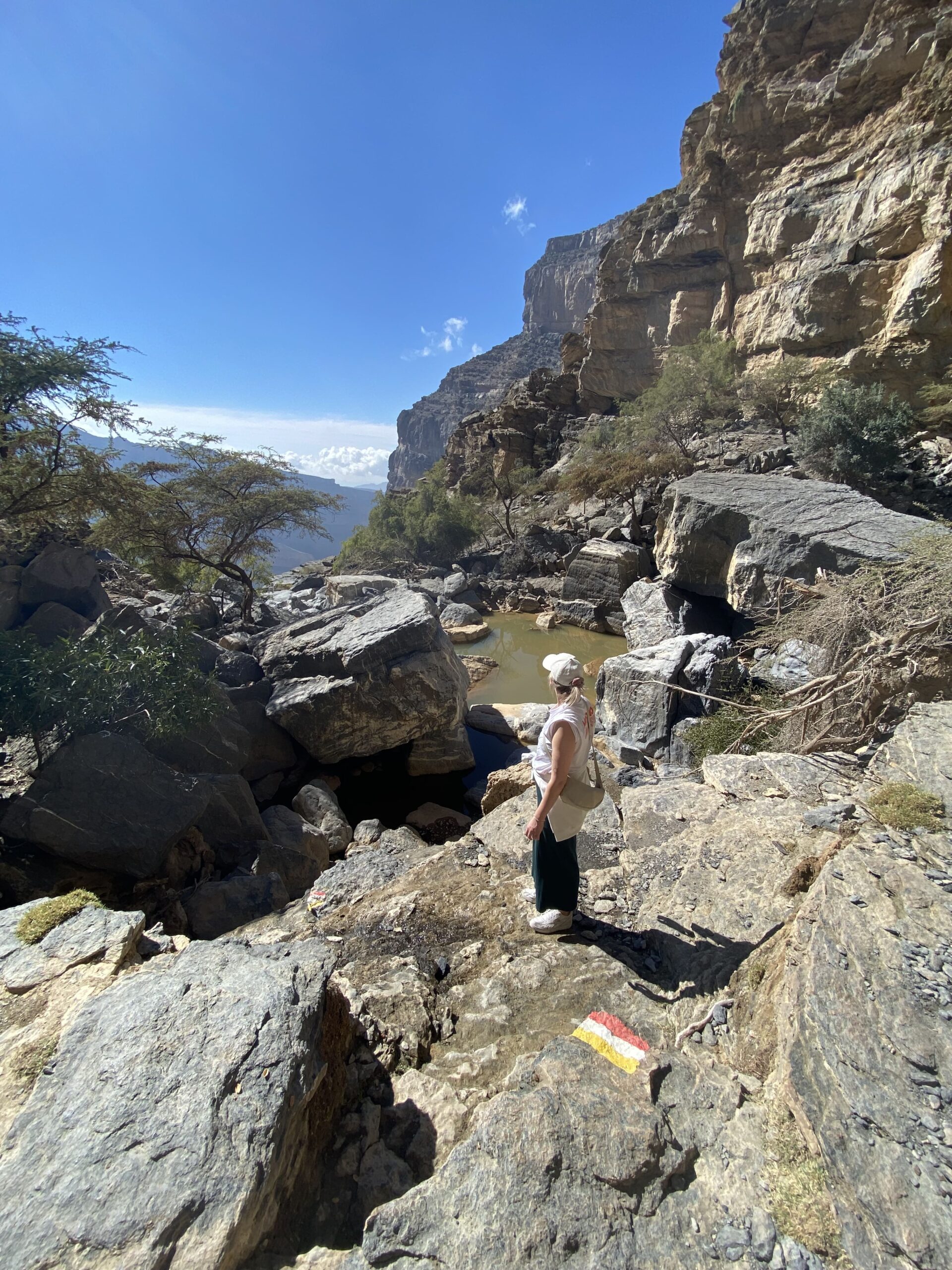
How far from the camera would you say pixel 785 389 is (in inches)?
771

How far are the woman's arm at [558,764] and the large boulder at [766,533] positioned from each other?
Answer: 5.37 metres

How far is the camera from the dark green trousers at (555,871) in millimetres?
3004

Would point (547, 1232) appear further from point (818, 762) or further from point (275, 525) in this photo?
point (275, 525)

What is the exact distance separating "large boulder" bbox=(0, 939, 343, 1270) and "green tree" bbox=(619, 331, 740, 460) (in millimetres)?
20631

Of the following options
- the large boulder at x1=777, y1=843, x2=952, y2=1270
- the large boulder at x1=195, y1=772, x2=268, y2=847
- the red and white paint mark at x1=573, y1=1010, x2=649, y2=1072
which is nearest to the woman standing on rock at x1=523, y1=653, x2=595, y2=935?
the red and white paint mark at x1=573, y1=1010, x2=649, y2=1072

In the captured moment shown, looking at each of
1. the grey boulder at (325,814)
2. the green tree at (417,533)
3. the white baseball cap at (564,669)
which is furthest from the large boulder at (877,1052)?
the green tree at (417,533)

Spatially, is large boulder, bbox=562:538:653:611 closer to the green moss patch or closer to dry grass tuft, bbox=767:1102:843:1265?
the green moss patch

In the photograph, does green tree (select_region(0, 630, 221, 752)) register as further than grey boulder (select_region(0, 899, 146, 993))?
Yes

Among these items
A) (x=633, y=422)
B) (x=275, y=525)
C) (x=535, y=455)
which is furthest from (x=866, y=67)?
(x=275, y=525)

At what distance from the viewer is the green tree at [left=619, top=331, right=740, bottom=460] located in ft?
67.2

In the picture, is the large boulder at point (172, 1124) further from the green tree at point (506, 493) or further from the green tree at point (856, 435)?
the green tree at point (506, 493)

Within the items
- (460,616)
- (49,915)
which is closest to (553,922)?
(49,915)

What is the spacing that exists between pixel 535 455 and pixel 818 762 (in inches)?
1458

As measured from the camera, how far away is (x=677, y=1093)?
189cm
